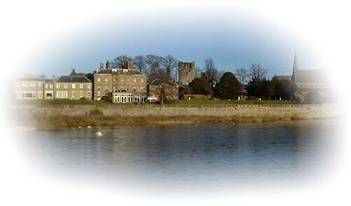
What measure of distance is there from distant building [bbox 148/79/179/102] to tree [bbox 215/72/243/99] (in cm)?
245

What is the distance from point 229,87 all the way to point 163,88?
12.0ft

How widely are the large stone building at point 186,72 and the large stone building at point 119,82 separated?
522 centimetres

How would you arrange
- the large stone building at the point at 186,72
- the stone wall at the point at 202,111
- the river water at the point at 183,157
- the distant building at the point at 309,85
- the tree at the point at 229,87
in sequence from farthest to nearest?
the large stone building at the point at 186,72 → the tree at the point at 229,87 → the distant building at the point at 309,85 → the stone wall at the point at 202,111 → the river water at the point at 183,157

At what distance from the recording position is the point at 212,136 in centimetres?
1559

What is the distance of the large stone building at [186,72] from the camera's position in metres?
35.6

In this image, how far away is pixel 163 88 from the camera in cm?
2894

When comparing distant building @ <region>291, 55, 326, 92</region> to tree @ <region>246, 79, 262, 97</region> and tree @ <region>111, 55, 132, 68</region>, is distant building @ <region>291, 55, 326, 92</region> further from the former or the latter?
tree @ <region>111, 55, 132, 68</region>

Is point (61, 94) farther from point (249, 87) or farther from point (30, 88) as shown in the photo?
point (249, 87)

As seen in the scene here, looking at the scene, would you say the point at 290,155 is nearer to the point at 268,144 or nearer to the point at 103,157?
the point at 268,144

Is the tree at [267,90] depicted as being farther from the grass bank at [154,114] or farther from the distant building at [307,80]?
the grass bank at [154,114]

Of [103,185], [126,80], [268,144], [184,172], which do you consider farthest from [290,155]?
[126,80]

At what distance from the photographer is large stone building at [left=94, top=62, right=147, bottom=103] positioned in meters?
30.2

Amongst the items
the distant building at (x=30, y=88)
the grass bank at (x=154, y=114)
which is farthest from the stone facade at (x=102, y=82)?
A: the grass bank at (x=154, y=114)

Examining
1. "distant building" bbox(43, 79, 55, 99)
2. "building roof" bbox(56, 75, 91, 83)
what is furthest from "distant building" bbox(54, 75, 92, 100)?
"distant building" bbox(43, 79, 55, 99)
